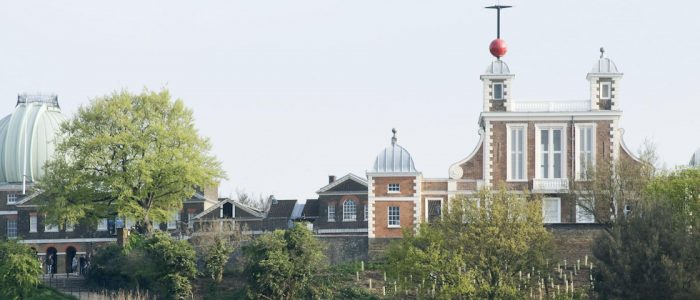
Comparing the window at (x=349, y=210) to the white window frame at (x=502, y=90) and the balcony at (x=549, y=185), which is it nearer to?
the white window frame at (x=502, y=90)

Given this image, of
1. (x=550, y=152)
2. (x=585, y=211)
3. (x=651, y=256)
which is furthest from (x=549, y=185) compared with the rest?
(x=651, y=256)

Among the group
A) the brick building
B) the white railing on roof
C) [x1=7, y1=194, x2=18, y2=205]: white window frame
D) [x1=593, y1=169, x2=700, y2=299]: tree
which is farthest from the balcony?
[x1=7, y1=194, x2=18, y2=205]: white window frame

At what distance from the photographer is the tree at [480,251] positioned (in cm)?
7150

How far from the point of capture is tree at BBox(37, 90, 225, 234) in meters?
87.4

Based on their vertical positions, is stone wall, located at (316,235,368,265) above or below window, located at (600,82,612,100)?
below

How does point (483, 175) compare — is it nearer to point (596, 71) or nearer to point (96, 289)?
point (596, 71)

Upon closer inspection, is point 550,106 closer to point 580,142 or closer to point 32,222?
point 580,142

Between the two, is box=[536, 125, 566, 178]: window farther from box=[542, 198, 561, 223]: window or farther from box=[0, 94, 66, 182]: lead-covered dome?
box=[0, 94, 66, 182]: lead-covered dome

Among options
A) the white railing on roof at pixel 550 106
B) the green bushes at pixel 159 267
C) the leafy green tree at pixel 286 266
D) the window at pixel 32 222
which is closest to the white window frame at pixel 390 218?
the white railing on roof at pixel 550 106

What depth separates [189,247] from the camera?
77.9 metres

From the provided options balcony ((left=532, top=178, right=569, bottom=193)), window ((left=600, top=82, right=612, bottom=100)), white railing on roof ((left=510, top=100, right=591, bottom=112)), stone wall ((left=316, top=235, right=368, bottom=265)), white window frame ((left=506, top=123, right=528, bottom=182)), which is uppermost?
window ((left=600, top=82, right=612, bottom=100))

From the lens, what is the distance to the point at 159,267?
77.1 meters

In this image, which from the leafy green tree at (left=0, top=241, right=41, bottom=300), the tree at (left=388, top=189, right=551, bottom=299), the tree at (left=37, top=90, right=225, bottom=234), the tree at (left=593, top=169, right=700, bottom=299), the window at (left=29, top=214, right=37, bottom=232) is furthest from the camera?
the window at (left=29, top=214, right=37, bottom=232)

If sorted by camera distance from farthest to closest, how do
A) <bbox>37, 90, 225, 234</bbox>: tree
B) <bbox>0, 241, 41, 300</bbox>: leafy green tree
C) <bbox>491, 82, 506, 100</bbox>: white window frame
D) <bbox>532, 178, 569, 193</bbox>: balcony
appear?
<bbox>37, 90, 225, 234</bbox>: tree
<bbox>491, 82, 506, 100</bbox>: white window frame
<bbox>532, 178, 569, 193</bbox>: balcony
<bbox>0, 241, 41, 300</bbox>: leafy green tree
